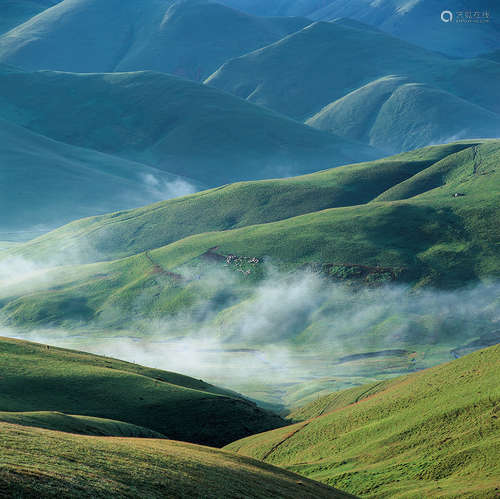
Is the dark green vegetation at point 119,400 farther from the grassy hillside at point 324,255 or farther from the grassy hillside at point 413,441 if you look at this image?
the grassy hillside at point 324,255

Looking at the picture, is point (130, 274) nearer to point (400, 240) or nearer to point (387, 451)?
point (400, 240)

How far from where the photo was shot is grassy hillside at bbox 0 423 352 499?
29.1 metres

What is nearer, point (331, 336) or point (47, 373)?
point (47, 373)

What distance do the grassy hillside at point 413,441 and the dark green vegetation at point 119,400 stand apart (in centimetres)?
743

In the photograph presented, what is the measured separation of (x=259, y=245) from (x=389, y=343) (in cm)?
5497

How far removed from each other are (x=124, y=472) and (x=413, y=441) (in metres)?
29.1

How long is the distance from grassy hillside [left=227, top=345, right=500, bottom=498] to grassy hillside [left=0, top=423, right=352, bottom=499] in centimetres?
674

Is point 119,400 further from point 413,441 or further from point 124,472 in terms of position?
point 124,472

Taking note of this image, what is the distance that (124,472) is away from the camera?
113ft

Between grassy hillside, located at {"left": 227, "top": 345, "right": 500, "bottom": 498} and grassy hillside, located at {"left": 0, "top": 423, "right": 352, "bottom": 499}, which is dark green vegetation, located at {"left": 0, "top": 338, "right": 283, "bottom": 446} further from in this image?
grassy hillside, located at {"left": 0, "top": 423, "right": 352, "bottom": 499}

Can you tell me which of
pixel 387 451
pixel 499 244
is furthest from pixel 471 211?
pixel 387 451

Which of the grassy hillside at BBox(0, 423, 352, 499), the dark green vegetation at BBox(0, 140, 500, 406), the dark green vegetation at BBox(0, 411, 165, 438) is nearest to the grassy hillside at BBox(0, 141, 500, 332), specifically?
the dark green vegetation at BBox(0, 140, 500, 406)

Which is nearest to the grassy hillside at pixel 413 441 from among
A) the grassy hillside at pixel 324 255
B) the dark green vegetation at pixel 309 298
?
the dark green vegetation at pixel 309 298

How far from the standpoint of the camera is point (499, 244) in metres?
166
